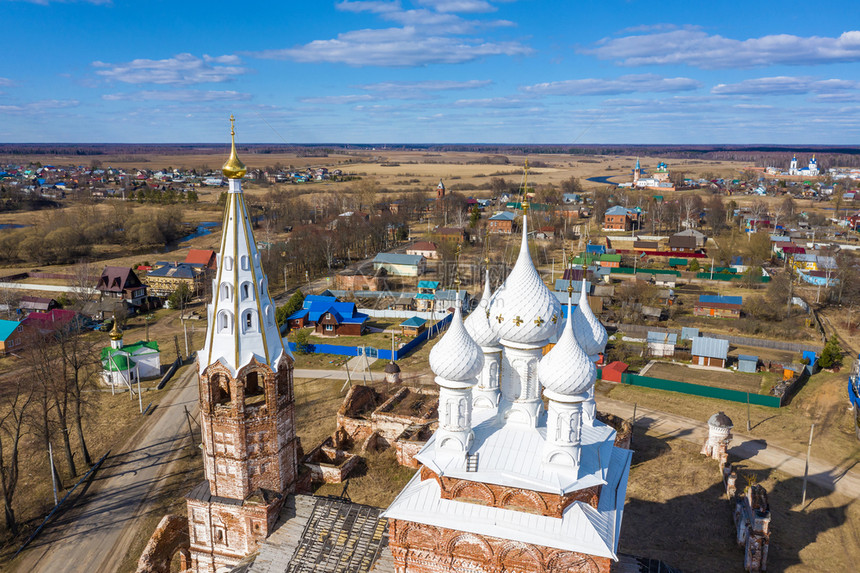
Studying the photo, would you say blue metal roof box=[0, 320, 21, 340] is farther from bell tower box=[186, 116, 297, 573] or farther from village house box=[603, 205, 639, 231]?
village house box=[603, 205, 639, 231]

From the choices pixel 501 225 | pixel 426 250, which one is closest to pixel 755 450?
pixel 426 250

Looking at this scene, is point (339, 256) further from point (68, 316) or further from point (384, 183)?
point (384, 183)

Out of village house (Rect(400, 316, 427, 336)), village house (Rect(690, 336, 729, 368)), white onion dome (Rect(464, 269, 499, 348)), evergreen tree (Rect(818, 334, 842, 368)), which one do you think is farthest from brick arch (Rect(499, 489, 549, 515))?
village house (Rect(400, 316, 427, 336))

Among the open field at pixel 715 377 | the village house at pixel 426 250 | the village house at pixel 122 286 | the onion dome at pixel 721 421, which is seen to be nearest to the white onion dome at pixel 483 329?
the onion dome at pixel 721 421

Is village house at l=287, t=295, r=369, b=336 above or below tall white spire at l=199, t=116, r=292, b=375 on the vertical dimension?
below

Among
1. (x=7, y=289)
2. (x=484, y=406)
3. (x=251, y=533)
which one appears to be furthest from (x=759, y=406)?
(x=7, y=289)

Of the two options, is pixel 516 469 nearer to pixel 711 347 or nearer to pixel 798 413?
pixel 798 413

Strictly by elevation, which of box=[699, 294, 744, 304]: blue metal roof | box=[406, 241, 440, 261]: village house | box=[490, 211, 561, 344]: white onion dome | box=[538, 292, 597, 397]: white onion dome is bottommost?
box=[699, 294, 744, 304]: blue metal roof
